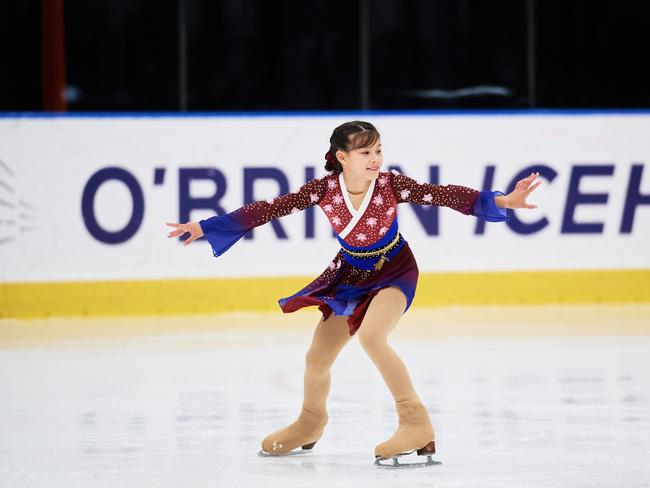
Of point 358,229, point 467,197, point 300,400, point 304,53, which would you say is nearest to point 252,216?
point 358,229

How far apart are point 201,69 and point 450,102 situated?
2193 mm

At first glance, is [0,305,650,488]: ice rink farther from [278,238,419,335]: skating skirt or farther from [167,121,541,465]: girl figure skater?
[278,238,419,335]: skating skirt

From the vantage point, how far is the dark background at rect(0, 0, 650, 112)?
11164 mm

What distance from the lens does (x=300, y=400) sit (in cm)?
543

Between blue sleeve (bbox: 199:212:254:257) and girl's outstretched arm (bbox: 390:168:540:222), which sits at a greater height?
girl's outstretched arm (bbox: 390:168:540:222)

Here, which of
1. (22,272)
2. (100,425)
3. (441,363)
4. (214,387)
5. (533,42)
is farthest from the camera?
(533,42)

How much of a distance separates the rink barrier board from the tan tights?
4001 millimetres

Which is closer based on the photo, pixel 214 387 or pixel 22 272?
pixel 214 387

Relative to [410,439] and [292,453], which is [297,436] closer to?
[292,453]

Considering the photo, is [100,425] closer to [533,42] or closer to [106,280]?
[106,280]

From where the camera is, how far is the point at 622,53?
1127cm

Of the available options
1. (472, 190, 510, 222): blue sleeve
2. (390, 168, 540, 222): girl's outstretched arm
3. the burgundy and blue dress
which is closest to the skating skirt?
the burgundy and blue dress

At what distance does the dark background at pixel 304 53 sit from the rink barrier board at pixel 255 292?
2913mm

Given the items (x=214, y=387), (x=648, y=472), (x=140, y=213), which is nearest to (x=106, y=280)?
(x=140, y=213)
